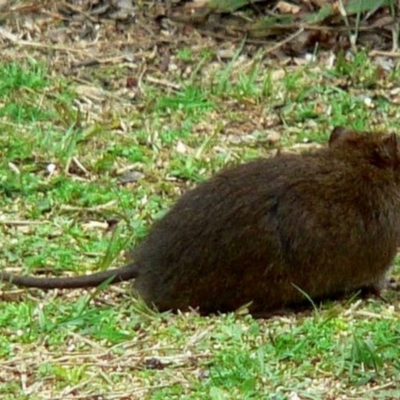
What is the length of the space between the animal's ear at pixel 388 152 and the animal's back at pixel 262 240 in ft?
0.64

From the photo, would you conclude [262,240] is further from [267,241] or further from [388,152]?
[388,152]

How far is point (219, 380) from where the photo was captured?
5527 mm

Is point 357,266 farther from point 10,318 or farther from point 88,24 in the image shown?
point 88,24

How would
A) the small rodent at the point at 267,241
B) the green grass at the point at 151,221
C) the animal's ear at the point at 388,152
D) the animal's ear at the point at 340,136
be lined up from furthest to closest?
1. the animal's ear at the point at 340,136
2. the animal's ear at the point at 388,152
3. the small rodent at the point at 267,241
4. the green grass at the point at 151,221

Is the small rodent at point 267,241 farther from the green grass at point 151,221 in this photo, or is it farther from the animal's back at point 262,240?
the green grass at point 151,221

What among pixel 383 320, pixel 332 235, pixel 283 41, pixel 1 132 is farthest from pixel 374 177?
pixel 283 41

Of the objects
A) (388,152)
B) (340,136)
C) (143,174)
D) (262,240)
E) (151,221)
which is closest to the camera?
(262,240)

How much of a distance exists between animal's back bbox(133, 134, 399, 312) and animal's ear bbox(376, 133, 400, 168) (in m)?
0.19

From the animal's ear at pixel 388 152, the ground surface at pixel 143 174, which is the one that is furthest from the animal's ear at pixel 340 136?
the ground surface at pixel 143 174

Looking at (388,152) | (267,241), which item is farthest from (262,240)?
(388,152)

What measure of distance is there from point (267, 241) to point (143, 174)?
74.1 inches

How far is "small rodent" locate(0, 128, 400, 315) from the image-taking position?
6406mm

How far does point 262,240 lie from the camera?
6395 mm

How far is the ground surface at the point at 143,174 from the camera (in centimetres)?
564
